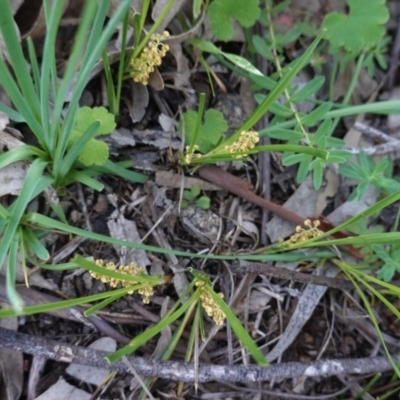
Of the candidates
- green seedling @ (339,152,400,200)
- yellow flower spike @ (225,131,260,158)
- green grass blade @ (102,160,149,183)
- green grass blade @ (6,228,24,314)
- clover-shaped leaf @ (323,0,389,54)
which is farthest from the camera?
clover-shaped leaf @ (323,0,389,54)

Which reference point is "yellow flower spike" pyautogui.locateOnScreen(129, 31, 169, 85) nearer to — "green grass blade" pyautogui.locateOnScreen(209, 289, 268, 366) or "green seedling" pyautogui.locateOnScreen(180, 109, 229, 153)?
"green seedling" pyautogui.locateOnScreen(180, 109, 229, 153)

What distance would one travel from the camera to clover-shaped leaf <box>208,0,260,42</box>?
1661mm

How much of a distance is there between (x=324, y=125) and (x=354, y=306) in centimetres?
67

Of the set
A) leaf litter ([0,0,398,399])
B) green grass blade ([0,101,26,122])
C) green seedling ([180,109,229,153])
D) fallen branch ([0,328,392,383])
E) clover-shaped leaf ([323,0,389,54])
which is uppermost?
clover-shaped leaf ([323,0,389,54])

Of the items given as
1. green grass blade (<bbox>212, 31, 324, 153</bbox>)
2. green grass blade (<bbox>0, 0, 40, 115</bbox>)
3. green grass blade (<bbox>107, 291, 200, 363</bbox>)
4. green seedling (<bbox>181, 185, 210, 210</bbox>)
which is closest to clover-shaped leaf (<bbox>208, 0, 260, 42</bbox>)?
green grass blade (<bbox>212, 31, 324, 153</bbox>)

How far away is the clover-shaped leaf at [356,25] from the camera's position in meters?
1.78

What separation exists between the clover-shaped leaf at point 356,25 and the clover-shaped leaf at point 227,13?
0.29 meters

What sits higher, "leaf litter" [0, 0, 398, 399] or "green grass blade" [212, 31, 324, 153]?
"green grass blade" [212, 31, 324, 153]

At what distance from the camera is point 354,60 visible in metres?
2.01

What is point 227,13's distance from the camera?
168 cm

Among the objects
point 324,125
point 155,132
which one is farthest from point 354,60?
point 155,132

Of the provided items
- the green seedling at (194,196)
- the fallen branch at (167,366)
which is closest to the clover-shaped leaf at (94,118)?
the green seedling at (194,196)

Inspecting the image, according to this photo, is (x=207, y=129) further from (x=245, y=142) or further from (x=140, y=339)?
(x=140, y=339)

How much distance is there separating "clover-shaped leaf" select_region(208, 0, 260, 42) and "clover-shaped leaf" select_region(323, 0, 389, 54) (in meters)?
0.29
